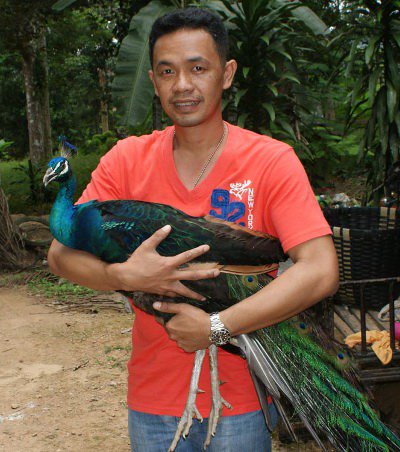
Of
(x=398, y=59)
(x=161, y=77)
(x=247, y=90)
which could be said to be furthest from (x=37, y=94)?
(x=161, y=77)

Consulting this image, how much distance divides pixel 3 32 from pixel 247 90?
27.0 ft

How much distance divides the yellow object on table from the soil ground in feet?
2.70

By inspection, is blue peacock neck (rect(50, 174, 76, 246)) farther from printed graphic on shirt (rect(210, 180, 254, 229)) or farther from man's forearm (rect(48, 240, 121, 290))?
printed graphic on shirt (rect(210, 180, 254, 229))

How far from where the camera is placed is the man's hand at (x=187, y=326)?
5.73 feet

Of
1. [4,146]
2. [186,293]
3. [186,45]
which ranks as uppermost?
[186,45]

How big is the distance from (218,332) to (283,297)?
225 millimetres

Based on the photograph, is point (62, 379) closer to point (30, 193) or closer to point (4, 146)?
point (30, 193)

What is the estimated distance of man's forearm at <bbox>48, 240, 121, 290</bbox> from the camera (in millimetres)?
1867

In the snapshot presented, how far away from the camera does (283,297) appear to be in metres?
1.67

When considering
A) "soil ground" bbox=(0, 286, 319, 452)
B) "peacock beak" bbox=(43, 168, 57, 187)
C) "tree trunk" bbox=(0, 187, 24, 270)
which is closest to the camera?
"peacock beak" bbox=(43, 168, 57, 187)

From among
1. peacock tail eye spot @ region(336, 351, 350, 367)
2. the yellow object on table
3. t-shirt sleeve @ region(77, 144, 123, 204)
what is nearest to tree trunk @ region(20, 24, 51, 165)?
the yellow object on table

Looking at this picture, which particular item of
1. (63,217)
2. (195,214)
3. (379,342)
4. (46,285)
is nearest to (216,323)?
(195,214)

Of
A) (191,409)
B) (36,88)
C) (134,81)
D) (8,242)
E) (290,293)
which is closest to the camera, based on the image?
(290,293)

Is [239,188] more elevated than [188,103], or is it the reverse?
[188,103]
